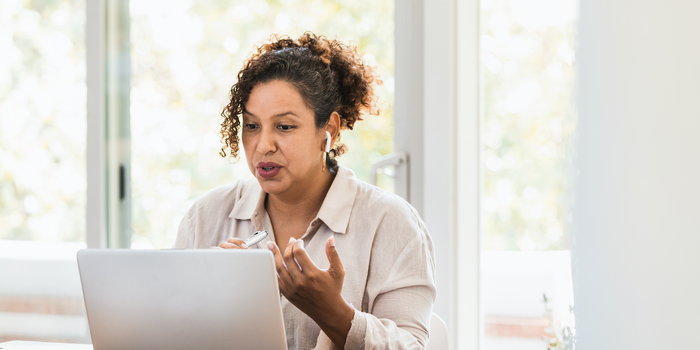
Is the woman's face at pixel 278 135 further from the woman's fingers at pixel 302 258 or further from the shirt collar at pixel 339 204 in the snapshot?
the woman's fingers at pixel 302 258

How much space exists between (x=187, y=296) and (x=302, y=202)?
0.58m

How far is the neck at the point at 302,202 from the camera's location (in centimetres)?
127

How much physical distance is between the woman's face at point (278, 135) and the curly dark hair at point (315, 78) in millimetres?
26

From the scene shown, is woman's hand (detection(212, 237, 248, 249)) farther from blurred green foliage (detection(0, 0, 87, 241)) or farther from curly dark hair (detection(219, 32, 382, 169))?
blurred green foliage (detection(0, 0, 87, 241))

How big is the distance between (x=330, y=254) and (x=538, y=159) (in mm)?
1112

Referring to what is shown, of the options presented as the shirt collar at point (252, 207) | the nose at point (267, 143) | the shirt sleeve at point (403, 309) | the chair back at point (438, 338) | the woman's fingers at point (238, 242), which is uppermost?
the nose at point (267, 143)

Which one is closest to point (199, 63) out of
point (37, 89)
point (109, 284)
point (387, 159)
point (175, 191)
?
point (175, 191)

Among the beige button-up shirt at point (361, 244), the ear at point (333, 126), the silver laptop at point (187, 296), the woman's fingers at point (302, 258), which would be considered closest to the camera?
the silver laptop at point (187, 296)

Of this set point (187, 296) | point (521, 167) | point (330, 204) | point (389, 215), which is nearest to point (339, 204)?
point (330, 204)

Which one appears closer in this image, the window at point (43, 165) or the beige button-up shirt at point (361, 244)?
the beige button-up shirt at point (361, 244)

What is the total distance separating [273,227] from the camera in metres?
1.28

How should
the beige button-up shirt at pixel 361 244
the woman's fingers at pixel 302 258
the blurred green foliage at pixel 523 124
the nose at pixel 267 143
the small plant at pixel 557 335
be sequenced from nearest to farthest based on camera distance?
1. the woman's fingers at pixel 302 258
2. the beige button-up shirt at pixel 361 244
3. the nose at pixel 267 143
4. the small plant at pixel 557 335
5. the blurred green foliage at pixel 523 124

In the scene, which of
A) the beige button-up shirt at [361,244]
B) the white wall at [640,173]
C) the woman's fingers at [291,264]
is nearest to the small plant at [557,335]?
the white wall at [640,173]

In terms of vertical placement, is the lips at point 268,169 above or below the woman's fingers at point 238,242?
above
